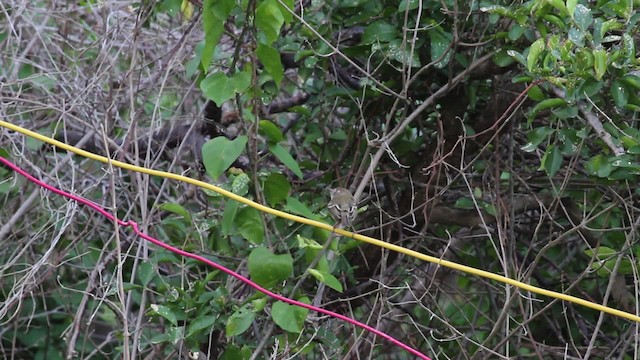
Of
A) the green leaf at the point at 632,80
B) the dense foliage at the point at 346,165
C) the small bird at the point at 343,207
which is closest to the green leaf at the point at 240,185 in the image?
the dense foliage at the point at 346,165

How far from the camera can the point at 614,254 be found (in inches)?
101

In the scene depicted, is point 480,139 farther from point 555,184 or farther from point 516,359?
point 516,359

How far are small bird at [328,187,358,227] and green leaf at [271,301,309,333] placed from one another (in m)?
0.27

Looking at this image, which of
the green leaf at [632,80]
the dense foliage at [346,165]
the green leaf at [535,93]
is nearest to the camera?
the green leaf at [632,80]

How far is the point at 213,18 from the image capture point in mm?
2217

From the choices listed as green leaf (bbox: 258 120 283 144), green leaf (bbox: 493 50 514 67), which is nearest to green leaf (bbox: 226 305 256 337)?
green leaf (bbox: 258 120 283 144)

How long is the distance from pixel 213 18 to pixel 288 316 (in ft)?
2.63

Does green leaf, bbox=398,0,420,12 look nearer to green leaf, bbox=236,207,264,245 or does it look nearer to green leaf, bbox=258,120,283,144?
green leaf, bbox=258,120,283,144

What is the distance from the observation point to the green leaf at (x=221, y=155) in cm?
230

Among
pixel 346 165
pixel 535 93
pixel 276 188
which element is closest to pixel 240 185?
pixel 276 188

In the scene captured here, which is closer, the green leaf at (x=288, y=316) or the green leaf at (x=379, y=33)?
the green leaf at (x=288, y=316)

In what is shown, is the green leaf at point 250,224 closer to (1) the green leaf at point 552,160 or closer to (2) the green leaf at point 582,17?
(1) the green leaf at point 552,160

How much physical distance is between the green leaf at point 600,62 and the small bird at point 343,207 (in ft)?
2.37

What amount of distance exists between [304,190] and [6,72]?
130cm
